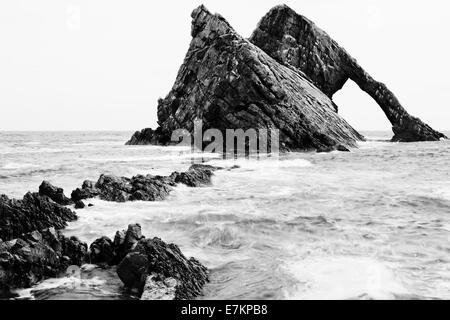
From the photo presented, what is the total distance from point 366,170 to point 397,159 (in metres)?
9.81

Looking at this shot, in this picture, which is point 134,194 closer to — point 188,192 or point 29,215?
point 188,192

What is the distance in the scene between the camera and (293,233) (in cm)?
1288

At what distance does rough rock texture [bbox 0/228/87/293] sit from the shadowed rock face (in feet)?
198

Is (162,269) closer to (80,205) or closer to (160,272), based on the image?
(160,272)

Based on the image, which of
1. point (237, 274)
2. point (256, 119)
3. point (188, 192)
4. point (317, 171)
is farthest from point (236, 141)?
point (237, 274)

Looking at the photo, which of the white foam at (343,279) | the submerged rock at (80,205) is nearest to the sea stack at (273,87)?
the submerged rock at (80,205)

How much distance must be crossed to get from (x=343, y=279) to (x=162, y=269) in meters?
3.77

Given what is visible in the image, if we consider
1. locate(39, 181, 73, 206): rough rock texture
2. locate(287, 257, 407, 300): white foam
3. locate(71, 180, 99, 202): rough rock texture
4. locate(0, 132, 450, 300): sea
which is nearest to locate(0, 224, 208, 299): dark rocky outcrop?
locate(0, 132, 450, 300): sea

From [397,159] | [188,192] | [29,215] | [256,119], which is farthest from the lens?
[256,119]

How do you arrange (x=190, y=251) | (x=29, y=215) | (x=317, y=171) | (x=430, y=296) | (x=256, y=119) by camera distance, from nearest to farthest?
(x=430, y=296), (x=190, y=251), (x=29, y=215), (x=317, y=171), (x=256, y=119)

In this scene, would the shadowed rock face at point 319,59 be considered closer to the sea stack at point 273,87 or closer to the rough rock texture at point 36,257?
the sea stack at point 273,87

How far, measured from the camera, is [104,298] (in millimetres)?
8305

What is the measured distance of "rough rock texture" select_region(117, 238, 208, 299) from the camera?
339 inches

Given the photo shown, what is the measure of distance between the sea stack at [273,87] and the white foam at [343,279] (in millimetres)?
37508
